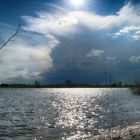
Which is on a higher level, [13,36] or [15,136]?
[13,36]

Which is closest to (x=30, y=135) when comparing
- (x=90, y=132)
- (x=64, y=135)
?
(x=64, y=135)

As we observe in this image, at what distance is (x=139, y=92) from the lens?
139375 mm

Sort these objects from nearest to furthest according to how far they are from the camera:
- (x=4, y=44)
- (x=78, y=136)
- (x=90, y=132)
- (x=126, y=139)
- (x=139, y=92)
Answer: (x=4, y=44)
(x=126, y=139)
(x=78, y=136)
(x=90, y=132)
(x=139, y=92)

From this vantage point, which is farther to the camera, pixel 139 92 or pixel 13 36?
pixel 139 92

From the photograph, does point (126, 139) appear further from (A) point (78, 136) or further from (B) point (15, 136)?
(B) point (15, 136)

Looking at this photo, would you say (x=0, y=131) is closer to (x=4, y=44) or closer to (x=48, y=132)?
(x=48, y=132)

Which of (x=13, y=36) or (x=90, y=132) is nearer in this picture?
(x=13, y=36)

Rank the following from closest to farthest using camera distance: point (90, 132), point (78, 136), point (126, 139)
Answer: point (126, 139), point (78, 136), point (90, 132)

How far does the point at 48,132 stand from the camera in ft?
112

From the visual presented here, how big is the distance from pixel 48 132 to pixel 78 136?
4584mm

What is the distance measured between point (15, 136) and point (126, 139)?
44.9ft

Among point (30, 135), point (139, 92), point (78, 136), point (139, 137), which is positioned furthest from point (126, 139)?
point (139, 92)

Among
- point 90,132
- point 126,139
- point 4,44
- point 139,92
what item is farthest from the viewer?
point 139,92

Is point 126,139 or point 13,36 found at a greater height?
point 13,36
